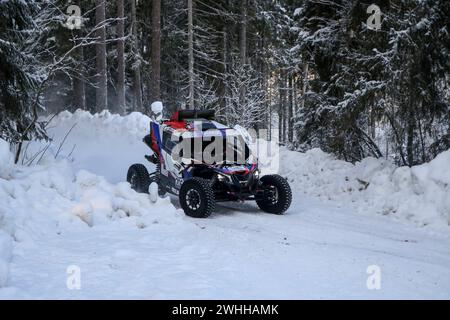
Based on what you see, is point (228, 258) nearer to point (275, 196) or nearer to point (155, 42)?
point (275, 196)

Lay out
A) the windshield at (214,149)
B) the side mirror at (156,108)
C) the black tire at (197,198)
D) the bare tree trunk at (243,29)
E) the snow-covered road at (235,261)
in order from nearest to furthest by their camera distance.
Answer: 1. the snow-covered road at (235,261)
2. the black tire at (197,198)
3. the windshield at (214,149)
4. the side mirror at (156,108)
5. the bare tree trunk at (243,29)

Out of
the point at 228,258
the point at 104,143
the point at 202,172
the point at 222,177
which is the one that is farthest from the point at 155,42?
the point at 228,258

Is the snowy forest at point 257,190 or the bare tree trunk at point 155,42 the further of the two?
the bare tree trunk at point 155,42

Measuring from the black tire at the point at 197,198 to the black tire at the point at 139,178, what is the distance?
5.22ft

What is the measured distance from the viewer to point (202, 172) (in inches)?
394

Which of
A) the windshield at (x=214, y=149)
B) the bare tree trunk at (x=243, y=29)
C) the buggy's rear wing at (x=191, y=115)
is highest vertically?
the bare tree trunk at (x=243, y=29)

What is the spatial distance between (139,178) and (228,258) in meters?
5.03

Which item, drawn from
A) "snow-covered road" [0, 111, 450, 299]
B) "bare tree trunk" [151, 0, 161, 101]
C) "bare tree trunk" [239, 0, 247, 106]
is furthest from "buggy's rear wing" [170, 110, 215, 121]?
"bare tree trunk" [239, 0, 247, 106]

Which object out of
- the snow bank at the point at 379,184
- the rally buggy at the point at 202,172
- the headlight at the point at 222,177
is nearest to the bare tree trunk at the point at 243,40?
the snow bank at the point at 379,184

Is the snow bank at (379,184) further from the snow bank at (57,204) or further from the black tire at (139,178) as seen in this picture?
the snow bank at (57,204)

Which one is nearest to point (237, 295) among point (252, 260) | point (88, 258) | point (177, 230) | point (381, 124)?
point (252, 260)

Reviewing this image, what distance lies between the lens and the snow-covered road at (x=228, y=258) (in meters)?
5.13
